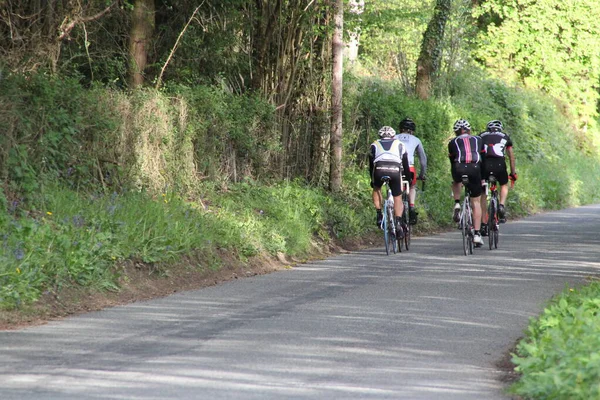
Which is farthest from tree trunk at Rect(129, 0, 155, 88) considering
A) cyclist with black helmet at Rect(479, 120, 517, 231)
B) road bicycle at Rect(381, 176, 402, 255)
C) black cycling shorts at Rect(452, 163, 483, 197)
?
cyclist with black helmet at Rect(479, 120, 517, 231)

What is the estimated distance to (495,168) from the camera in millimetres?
19969

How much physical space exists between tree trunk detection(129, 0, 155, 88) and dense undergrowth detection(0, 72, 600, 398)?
1.94 m

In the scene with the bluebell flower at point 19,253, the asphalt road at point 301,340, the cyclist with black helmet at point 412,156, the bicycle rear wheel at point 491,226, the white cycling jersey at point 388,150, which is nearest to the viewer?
the asphalt road at point 301,340

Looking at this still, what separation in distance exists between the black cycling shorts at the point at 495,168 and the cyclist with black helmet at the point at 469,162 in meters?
1.02

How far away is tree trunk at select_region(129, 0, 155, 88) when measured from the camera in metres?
20.0

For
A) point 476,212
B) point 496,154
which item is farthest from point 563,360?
point 496,154

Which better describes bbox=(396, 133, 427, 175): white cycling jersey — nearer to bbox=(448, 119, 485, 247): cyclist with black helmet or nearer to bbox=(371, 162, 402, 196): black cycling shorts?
bbox=(448, 119, 485, 247): cyclist with black helmet

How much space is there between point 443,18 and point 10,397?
2450 cm

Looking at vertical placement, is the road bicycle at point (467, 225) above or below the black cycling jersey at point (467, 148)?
below

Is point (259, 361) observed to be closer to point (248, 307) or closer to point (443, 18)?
point (248, 307)

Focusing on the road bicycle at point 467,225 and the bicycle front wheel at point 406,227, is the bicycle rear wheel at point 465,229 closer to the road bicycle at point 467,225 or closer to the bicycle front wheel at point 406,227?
the road bicycle at point 467,225

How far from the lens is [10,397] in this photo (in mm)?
7094

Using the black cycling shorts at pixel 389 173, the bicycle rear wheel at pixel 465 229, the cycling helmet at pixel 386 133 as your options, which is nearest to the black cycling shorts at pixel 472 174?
the bicycle rear wheel at pixel 465 229

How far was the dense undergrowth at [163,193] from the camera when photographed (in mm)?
11180
